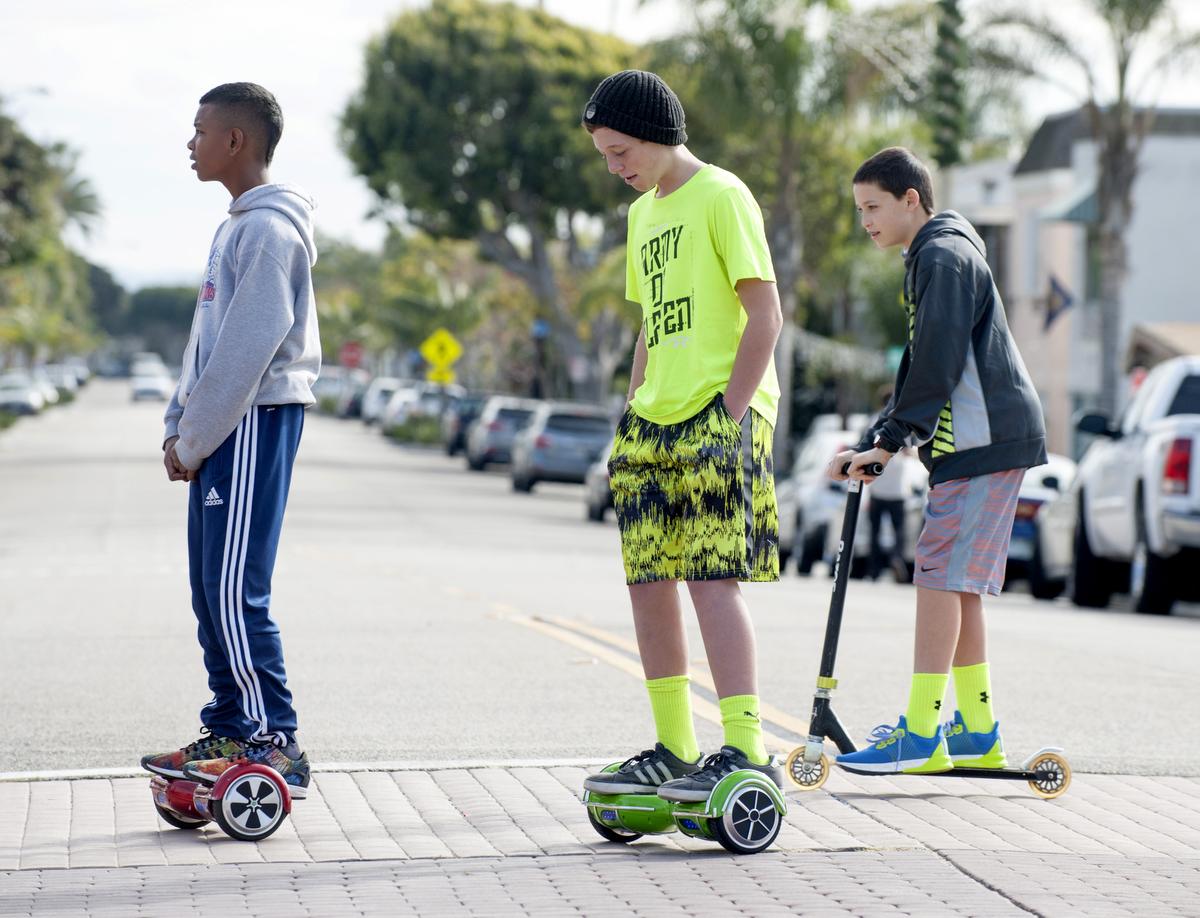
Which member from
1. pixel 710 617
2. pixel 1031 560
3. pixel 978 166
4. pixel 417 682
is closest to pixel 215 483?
pixel 710 617

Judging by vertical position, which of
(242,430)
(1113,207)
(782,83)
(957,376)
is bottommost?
(242,430)

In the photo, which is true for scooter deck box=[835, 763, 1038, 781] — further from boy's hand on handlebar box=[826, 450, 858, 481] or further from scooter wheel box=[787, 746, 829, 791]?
boy's hand on handlebar box=[826, 450, 858, 481]

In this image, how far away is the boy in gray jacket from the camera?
239 inches

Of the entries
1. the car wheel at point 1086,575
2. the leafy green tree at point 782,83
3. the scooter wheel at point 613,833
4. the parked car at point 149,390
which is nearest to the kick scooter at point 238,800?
the scooter wheel at point 613,833

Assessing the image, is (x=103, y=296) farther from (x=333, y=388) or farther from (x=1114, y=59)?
(x=1114, y=59)

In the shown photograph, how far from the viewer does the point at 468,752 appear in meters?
7.09

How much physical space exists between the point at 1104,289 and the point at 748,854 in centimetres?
2725

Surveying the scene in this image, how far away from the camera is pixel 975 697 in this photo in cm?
626

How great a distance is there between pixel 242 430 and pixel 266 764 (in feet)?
2.89

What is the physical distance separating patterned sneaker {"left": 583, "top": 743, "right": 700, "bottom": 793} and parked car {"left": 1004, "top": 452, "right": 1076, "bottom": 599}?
12.0 metres

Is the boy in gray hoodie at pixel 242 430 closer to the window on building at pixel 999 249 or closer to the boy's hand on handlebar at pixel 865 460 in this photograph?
the boy's hand on handlebar at pixel 865 460

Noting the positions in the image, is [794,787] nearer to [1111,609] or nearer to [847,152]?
[1111,609]

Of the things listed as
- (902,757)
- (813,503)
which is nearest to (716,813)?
(902,757)

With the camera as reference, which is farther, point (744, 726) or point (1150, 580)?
point (1150, 580)
